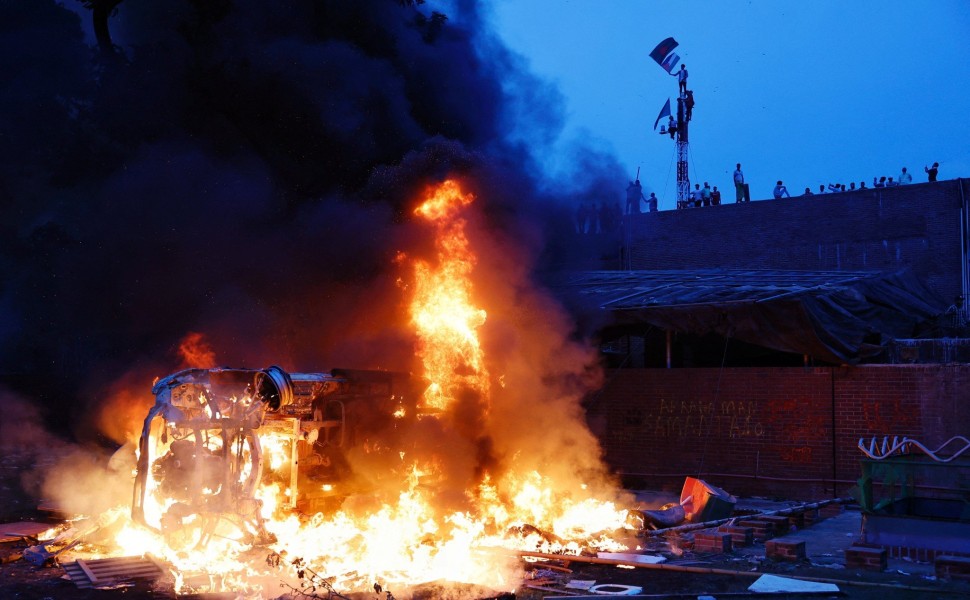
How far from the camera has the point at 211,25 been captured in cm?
1695

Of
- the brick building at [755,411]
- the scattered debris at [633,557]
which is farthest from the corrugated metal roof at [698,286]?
the scattered debris at [633,557]

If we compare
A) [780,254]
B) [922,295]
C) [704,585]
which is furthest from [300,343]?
[780,254]

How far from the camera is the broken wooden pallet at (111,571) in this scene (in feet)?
26.6

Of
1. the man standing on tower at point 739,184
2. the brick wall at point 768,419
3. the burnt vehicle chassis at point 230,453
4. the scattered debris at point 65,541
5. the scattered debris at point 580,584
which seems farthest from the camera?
the man standing on tower at point 739,184

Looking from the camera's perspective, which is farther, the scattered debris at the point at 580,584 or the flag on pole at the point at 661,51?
the flag on pole at the point at 661,51

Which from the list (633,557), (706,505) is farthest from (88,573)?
(706,505)

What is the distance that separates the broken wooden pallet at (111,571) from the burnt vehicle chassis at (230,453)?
1.23 feet

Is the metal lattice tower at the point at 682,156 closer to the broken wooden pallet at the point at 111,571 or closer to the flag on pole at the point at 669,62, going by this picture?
the flag on pole at the point at 669,62

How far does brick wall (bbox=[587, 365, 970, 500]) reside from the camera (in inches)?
484

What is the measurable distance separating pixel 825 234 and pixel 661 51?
10.3 metres

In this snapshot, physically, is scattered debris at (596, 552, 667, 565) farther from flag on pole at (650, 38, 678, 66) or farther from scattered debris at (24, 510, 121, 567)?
flag on pole at (650, 38, 678, 66)

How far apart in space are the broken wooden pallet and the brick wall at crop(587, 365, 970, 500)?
8499 millimetres

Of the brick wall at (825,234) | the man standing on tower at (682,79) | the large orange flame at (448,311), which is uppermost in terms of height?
the man standing on tower at (682,79)

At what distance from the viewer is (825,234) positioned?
23.5m
